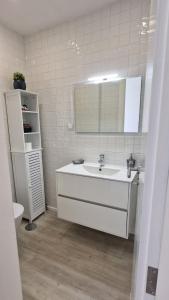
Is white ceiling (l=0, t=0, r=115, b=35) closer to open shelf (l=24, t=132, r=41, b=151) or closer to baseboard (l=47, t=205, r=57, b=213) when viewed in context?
open shelf (l=24, t=132, r=41, b=151)

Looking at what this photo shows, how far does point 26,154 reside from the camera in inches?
81.9

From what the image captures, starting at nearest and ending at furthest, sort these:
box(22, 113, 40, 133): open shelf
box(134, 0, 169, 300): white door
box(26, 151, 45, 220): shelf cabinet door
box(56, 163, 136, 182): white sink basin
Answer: box(134, 0, 169, 300): white door → box(56, 163, 136, 182): white sink basin → box(26, 151, 45, 220): shelf cabinet door → box(22, 113, 40, 133): open shelf

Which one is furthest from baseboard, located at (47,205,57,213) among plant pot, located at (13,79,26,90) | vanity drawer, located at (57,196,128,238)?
plant pot, located at (13,79,26,90)

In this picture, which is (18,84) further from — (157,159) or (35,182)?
(157,159)

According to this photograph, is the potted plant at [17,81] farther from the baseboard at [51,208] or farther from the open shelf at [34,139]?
the baseboard at [51,208]

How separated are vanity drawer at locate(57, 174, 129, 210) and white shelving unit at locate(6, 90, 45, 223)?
1.86 ft

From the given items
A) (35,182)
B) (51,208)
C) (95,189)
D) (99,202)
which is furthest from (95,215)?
(51,208)

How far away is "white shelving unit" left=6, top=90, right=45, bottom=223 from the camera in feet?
6.64

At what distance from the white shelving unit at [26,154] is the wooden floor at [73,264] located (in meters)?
0.37

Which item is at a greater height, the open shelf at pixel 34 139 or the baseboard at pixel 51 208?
the open shelf at pixel 34 139

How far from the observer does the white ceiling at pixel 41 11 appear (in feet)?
5.35

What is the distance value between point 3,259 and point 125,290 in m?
1.15

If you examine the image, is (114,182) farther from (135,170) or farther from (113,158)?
(113,158)

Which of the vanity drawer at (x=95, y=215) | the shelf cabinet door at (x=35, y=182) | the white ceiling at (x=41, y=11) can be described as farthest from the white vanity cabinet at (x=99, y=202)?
the white ceiling at (x=41, y=11)
